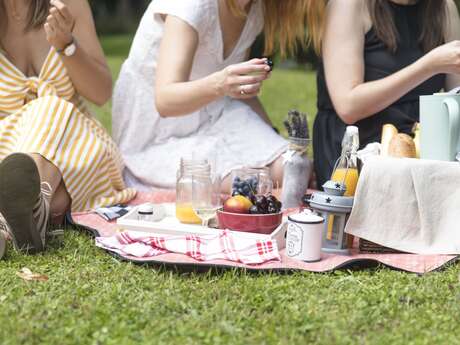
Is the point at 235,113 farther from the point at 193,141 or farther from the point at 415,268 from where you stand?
the point at 415,268

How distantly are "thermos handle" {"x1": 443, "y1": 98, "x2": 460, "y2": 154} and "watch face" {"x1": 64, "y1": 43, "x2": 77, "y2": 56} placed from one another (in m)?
1.50

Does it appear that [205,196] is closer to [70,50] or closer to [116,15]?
[70,50]

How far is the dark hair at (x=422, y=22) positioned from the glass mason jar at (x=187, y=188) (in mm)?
960

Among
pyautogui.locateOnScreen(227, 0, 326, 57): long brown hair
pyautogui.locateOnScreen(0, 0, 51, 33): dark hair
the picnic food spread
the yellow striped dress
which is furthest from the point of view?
pyautogui.locateOnScreen(0, 0, 51, 33): dark hair

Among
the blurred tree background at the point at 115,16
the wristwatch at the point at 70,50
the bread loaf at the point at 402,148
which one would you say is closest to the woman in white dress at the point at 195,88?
the wristwatch at the point at 70,50

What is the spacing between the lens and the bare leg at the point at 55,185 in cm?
284

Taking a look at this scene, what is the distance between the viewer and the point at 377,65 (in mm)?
3193

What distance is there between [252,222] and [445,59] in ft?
3.18

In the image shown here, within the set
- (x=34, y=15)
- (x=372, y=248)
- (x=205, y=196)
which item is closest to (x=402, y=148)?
(x=372, y=248)

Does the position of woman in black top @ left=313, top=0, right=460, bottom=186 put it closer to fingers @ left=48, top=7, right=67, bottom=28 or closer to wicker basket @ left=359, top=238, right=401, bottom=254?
wicker basket @ left=359, top=238, right=401, bottom=254

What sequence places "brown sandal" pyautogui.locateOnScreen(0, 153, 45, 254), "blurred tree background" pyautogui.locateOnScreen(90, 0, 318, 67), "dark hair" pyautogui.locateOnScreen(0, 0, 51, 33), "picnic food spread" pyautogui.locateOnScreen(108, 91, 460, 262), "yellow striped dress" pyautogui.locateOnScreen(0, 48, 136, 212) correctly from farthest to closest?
"blurred tree background" pyautogui.locateOnScreen(90, 0, 318, 67) < "dark hair" pyautogui.locateOnScreen(0, 0, 51, 33) < "yellow striped dress" pyautogui.locateOnScreen(0, 48, 136, 212) < "picnic food spread" pyautogui.locateOnScreen(108, 91, 460, 262) < "brown sandal" pyautogui.locateOnScreen(0, 153, 45, 254)

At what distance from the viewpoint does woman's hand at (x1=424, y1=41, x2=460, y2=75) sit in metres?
2.76

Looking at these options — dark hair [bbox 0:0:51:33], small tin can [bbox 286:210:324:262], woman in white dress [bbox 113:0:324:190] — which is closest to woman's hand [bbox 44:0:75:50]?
dark hair [bbox 0:0:51:33]

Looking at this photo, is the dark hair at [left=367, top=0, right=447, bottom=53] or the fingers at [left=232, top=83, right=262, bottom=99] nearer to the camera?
the fingers at [left=232, top=83, right=262, bottom=99]
